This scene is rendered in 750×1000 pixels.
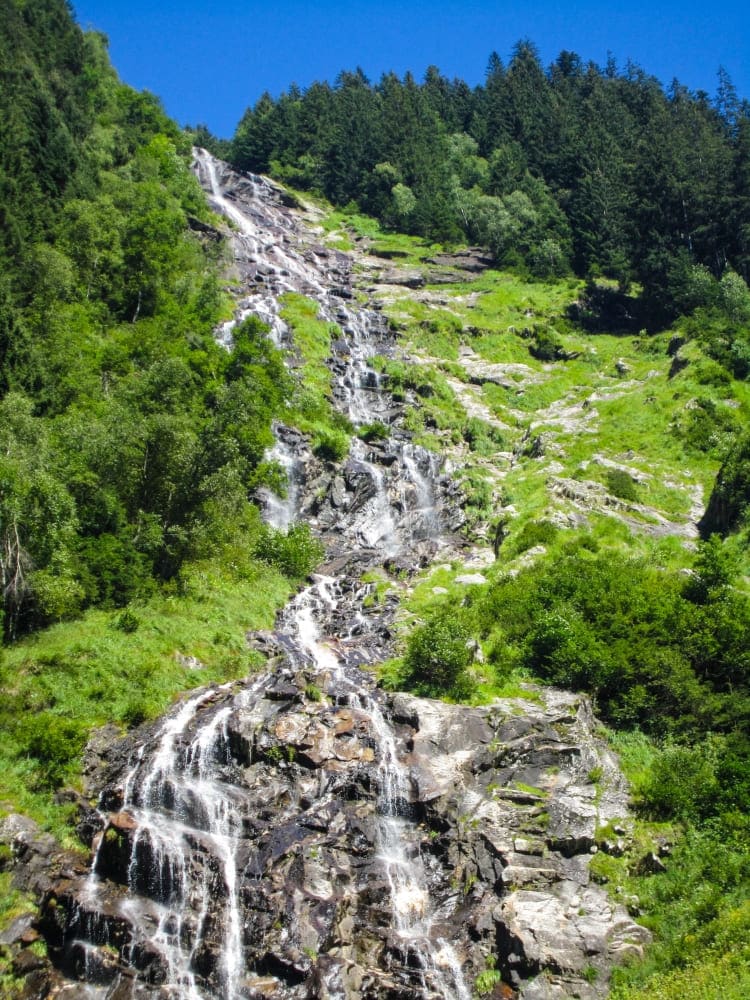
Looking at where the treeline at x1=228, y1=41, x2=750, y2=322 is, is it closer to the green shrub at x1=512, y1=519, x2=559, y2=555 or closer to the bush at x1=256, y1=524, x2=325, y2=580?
the green shrub at x1=512, y1=519, x2=559, y2=555

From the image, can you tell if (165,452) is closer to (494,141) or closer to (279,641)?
(279,641)

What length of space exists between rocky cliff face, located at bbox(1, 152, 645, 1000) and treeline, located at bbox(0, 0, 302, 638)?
805 centimetres

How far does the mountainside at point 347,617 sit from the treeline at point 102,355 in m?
0.23

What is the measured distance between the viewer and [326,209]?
4171 inches

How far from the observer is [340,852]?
20.3 m

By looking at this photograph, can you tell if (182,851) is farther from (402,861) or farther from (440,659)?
Answer: (440,659)

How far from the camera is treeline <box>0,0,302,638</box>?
28938 mm

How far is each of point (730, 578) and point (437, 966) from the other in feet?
60.1

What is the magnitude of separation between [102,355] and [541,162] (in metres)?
77.3

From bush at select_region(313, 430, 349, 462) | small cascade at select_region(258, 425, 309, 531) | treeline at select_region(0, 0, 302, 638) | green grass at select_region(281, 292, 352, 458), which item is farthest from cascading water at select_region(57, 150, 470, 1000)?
green grass at select_region(281, 292, 352, 458)

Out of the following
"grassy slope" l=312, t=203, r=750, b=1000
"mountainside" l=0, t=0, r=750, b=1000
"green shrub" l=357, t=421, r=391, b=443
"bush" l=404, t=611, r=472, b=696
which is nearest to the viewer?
"grassy slope" l=312, t=203, r=750, b=1000

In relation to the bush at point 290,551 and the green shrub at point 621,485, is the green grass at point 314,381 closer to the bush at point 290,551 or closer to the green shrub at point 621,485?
the bush at point 290,551

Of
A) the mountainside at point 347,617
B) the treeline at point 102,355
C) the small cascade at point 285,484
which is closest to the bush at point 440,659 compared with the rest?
the mountainside at point 347,617

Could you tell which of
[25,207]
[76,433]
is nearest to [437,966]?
[76,433]
